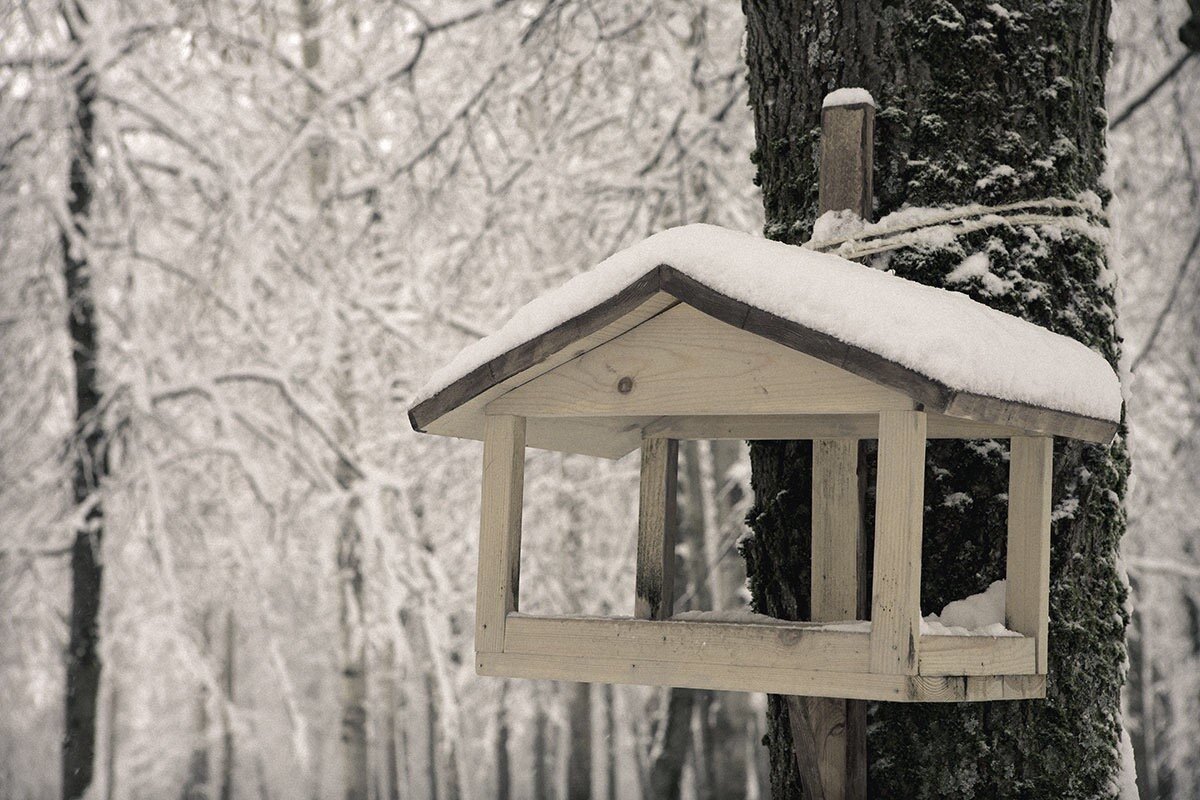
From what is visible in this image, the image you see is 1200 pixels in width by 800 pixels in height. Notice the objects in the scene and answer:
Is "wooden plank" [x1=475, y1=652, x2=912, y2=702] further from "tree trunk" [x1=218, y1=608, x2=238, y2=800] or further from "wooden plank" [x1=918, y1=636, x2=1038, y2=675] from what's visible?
"tree trunk" [x1=218, y1=608, x2=238, y2=800]

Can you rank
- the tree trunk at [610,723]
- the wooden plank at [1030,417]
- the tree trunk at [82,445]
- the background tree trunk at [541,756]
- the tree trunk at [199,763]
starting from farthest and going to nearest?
the background tree trunk at [541,756] < the tree trunk at [199,763] < the tree trunk at [610,723] < the tree trunk at [82,445] < the wooden plank at [1030,417]

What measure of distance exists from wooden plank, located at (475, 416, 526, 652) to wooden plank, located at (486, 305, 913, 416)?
0.14 ft

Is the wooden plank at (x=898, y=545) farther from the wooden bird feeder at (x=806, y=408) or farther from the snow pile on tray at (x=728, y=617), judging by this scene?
the snow pile on tray at (x=728, y=617)

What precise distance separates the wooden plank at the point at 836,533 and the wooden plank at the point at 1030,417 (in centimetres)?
32

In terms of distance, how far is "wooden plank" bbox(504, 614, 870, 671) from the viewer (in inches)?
60.4

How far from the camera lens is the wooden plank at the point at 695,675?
1.51 m

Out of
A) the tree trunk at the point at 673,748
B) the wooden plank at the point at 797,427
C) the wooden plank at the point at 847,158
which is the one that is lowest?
the tree trunk at the point at 673,748

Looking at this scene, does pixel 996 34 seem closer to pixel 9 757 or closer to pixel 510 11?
pixel 510 11

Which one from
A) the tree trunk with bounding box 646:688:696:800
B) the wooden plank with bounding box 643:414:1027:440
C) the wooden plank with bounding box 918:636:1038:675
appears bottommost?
the tree trunk with bounding box 646:688:696:800

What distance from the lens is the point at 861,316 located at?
1.53 meters

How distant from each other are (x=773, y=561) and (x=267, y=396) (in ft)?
21.1

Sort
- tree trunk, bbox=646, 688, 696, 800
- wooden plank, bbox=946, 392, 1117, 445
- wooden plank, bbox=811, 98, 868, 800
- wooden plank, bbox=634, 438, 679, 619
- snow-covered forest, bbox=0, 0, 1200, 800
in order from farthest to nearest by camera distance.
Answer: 1. tree trunk, bbox=646, 688, 696, 800
2. snow-covered forest, bbox=0, 0, 1200, 800
3. wooden plank, bbox=634, 438, 679, 619
4. wooden plank, bbox=811, 98, 868, 800
5. wooden plank, bbox=946, 392, 1117, 445

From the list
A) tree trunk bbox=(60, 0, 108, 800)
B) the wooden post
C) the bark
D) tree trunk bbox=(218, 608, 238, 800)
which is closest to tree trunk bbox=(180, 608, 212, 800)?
tree trunk bbox=(218, 608, 238, 800)

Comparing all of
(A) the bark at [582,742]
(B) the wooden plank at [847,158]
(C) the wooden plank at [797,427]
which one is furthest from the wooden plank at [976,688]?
(A) the bark at [582,742]
